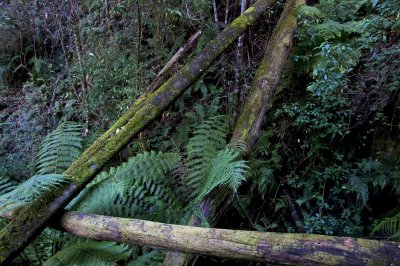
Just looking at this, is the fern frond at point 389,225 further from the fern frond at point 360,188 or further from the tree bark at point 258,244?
the tree bark at point 258,244

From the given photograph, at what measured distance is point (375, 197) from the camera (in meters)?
3.83

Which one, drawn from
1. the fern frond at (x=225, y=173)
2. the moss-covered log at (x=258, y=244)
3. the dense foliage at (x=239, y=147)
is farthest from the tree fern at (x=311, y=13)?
the moss-covered log at (x=258, y=244)

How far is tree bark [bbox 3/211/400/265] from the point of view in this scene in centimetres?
173

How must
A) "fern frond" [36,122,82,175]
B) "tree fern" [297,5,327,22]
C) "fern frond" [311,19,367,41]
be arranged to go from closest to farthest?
"fern frond" [36,122,82,175]
"fern frond" [311,19,367,41]
"tree fern" [297,5,327,22]

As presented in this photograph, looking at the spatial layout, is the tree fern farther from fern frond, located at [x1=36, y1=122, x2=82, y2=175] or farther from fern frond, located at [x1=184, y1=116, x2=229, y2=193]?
fern frond, located at [x1=36, y1=122, x2=82, y2=175]

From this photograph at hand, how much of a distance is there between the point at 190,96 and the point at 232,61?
2.84 feet

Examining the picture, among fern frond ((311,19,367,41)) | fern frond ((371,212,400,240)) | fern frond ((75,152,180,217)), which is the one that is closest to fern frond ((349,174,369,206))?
fern frond ((371,212,400,240))

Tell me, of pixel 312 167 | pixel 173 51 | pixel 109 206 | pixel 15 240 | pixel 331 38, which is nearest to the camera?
pixel 15 240

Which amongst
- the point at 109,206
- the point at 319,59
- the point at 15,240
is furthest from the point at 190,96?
the point at 15,240

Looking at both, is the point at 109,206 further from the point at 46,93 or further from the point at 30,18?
the point at 30,18

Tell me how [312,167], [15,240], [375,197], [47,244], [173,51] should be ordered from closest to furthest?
[15,240] → [47,244] → [375,197] → [312,167] → [173,51]

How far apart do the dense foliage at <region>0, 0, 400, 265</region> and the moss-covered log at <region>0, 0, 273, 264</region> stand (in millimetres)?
131

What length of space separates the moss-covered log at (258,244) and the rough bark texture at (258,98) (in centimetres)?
72

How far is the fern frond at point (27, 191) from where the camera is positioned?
8.00 feet
